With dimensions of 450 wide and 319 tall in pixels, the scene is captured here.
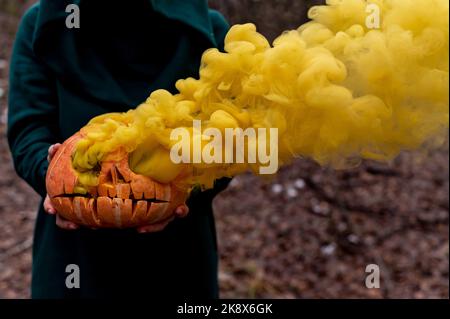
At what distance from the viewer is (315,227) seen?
2740 mm

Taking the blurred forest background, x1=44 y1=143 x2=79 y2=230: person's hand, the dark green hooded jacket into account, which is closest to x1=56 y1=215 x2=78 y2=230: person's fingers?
x1=44 y1=143 x2=79 y2=230: person's hand

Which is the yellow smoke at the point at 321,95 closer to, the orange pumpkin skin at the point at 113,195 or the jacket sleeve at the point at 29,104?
the orange pumpkin skin at the point at 113,195

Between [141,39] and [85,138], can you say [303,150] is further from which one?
[141,39]

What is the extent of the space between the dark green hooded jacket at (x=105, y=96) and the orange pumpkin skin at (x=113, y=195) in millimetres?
176

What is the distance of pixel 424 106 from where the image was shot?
92 centimetres

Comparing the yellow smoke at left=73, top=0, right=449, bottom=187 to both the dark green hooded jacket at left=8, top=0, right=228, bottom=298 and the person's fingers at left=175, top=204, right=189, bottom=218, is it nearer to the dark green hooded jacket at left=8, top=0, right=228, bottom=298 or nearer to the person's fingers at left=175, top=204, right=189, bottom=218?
the person's fingers at left=175, top=204, right=189, bottom=218

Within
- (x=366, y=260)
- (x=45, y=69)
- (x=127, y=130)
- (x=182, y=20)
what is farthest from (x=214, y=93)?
(x=366, y=260)

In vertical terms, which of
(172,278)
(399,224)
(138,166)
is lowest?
(172,278)

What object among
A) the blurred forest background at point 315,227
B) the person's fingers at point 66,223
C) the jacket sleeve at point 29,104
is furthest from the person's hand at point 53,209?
the blurred forest background at point 315,227

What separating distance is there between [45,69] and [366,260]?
1.73 meters

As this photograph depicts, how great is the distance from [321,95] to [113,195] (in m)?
0.39

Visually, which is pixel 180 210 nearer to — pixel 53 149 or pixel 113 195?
pixel 113 195

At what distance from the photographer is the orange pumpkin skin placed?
1039 mm

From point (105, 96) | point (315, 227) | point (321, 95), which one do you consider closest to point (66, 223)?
point (105, 96)
